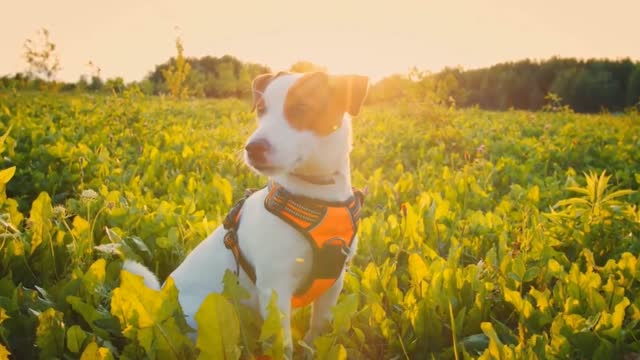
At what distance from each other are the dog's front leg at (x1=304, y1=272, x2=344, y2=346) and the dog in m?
0.01

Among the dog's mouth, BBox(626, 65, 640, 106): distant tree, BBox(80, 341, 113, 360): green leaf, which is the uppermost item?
the dog's mouth

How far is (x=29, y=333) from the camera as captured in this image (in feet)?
6.99

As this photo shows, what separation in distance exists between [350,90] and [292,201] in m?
0.55

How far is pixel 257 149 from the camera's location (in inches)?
76.0

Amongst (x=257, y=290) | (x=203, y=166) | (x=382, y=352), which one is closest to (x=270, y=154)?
(x=257, y=290)

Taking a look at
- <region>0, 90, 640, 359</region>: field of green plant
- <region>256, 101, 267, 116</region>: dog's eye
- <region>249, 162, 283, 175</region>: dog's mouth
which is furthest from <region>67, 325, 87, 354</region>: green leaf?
<region>256, 101, 267, 116</region>: dog's eye

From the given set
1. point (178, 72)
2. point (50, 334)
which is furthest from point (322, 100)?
Answer: point (178, 72)

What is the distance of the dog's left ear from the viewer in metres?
2.18

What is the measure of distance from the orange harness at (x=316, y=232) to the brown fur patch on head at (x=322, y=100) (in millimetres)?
311

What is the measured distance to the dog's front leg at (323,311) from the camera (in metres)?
2.39

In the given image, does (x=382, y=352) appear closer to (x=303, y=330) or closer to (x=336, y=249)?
(x=303, y=330)

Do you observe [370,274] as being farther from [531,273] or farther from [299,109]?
[299,109]

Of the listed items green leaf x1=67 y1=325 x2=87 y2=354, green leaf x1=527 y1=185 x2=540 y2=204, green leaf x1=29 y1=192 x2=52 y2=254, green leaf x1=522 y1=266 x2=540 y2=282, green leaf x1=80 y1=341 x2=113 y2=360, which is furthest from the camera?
green leaf x1=527 y1=185 x2=540 y2=204

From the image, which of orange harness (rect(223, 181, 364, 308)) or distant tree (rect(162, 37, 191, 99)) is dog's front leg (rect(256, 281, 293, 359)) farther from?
distant tree (rect(162, 37, 191, 99))
